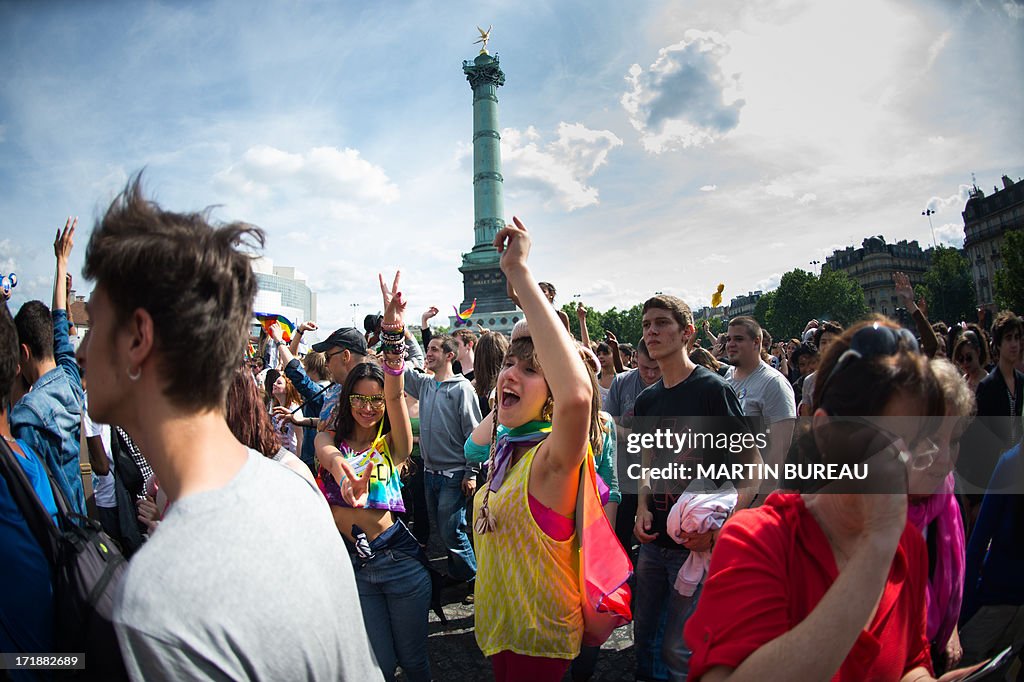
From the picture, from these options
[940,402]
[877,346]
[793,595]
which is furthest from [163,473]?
[940,402]

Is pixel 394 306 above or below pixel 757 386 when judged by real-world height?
above

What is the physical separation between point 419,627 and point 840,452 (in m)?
2.26

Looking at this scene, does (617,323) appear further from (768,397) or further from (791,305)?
(768,397)

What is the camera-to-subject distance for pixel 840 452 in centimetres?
108

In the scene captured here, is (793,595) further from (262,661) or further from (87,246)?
(87,246)

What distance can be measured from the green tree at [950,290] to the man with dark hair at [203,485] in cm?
6982

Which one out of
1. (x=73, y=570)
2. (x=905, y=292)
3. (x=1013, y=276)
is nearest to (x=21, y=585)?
(x=73, y=570)

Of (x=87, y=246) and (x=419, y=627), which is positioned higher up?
(x=87, y=246)

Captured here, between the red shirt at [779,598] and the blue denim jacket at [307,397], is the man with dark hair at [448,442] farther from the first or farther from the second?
the red shirt at [779,598]

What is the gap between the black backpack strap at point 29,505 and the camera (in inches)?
61.5

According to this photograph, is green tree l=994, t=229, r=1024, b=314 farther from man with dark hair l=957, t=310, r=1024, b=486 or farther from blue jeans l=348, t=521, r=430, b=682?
blue jeans l=348, t=521, r=430, b=682

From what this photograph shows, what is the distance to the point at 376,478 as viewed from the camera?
2.79m

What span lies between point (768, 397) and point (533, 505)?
3.17 meters

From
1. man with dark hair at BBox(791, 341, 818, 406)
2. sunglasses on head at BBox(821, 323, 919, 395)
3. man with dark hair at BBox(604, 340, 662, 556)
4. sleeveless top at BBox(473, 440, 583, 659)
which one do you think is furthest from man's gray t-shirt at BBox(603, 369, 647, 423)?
sunglasses on head at BBox(821, 323, 919, 395)
